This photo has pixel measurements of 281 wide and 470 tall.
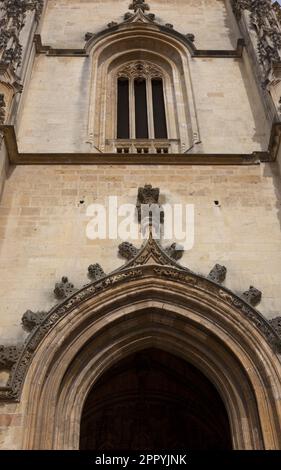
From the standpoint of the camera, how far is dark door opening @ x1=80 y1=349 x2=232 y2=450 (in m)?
11.4

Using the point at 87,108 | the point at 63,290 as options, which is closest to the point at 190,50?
the point at 87,108

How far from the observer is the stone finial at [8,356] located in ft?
24.9

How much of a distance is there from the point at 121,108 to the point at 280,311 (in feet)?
23.8

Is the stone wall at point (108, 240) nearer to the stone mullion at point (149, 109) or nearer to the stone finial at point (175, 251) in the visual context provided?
the stone finial at point (175, 251)

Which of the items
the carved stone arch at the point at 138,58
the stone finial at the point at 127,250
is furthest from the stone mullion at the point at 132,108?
the stone finial at the point at 127,250

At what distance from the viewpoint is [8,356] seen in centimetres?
765

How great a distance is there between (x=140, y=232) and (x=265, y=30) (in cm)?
664

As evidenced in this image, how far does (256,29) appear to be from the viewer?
1362 cm

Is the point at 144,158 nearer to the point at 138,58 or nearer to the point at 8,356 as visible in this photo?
the point at 8,356

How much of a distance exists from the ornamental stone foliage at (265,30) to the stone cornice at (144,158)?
1818 mm

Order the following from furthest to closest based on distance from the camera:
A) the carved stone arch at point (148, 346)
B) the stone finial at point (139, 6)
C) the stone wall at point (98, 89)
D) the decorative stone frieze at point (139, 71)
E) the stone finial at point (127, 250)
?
the stone finial at point (139, 6), the decorative stone frieze at point (139, 71), the stone wall at point (98, 89), the stone finial at point (127, 250), the carved stone arch at point (148, 346)

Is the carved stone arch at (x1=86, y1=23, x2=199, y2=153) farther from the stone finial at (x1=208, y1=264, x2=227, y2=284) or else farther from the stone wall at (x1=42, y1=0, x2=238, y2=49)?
the stone finial at (x1=208, y1=264, x2=227, y2=284)

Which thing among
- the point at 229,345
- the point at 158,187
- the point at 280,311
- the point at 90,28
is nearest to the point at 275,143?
the point at 158,187
